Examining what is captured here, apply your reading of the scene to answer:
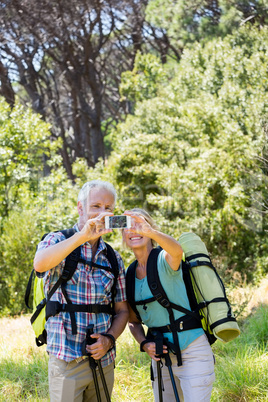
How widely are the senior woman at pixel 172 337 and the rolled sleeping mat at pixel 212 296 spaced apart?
0.09 metres

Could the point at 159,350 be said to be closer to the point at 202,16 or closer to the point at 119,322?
the point at 119,322

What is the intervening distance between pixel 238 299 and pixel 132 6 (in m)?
18.5

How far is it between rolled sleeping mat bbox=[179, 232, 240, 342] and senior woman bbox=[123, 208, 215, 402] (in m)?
0.09

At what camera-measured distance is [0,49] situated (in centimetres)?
2044

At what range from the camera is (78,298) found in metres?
2.53

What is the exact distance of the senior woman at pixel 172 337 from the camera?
2525mm

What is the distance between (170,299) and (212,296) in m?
0.25

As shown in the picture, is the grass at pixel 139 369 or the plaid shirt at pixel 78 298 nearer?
the plaid shirt at pixel 78 298

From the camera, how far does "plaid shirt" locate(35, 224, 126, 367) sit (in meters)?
2.46

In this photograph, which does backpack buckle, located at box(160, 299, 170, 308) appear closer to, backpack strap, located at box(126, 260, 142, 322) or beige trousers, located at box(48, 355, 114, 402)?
backpack strap, located at box(126, 260, 142, 322)

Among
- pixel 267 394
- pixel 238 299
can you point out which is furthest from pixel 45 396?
pixel 238 299

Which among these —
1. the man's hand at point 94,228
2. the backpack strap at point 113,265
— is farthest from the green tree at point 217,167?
the man's hand at point 94,228

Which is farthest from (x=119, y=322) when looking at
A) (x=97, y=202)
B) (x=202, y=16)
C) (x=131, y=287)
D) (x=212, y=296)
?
(x=202, y=16)

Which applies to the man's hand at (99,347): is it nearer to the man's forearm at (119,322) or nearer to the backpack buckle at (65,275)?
the man's forearm at (119,322)
